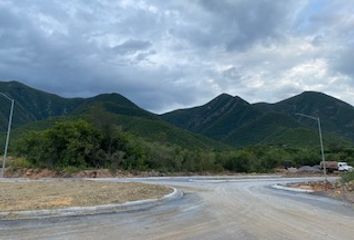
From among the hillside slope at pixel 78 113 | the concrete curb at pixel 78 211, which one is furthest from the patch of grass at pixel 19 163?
the concrete curb at pixel 78 211

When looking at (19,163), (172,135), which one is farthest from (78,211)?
(172,135)

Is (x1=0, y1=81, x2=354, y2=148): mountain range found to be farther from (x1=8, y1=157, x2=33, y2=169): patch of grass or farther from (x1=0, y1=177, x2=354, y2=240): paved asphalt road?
(x1=0, y1=177, x2=354, y2=240): paved asphalt road

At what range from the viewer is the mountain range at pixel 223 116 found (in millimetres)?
125062

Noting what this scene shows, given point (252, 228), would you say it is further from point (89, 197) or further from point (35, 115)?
point (35, 115)

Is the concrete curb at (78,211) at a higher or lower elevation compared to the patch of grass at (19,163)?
lower

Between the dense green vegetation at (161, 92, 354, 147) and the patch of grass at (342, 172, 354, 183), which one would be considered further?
the dense green vegetation at (161, 92, 354, 147)

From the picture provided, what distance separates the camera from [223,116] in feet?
571

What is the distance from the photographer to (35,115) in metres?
159

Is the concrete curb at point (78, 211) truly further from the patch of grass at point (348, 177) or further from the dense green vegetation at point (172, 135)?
the dense green vegetation at point (172, 135)

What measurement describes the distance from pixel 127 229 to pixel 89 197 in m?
7.30

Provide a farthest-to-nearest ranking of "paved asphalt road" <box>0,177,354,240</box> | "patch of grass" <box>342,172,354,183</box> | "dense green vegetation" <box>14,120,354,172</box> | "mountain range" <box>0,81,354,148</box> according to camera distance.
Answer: "mountain range" <box>0,81,354,148</box> → "dense green vegetation" <box>14,120,354,172</box> → "patch of grass" <box>342,172,354,183</box> → "paved asphalt road" <box>0,177,354,240</box>

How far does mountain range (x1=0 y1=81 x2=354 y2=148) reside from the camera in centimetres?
12506

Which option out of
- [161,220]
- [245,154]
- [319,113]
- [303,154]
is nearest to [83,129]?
[245,154]

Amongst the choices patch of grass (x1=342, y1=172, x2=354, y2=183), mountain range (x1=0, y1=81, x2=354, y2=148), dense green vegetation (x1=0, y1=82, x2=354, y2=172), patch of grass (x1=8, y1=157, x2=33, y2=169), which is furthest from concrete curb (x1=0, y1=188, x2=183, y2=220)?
mountain range (x1=0, y1=81, x2=354, y2=148)
